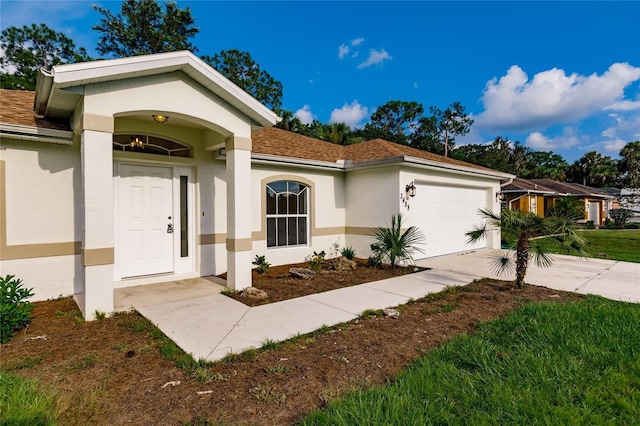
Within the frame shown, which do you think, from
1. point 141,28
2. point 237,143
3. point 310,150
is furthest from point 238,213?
point 141,28

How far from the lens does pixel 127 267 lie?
6473 mm

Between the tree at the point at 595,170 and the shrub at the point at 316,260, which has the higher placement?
the tree at the point at 595,170

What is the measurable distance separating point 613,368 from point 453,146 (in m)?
44.1

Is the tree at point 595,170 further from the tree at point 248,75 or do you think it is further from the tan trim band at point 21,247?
the tan trim band at point 21,247

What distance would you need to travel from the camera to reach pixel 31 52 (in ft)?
72.7

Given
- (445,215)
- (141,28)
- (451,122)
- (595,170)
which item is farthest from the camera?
(451,122)

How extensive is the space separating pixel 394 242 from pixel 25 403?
7.22 metres

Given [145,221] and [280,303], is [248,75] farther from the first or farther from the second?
[280,303]

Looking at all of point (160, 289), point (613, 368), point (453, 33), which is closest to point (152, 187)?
point (160, 289)

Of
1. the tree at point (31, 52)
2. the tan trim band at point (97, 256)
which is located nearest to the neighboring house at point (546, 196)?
the tan trim band at point (97, 256)

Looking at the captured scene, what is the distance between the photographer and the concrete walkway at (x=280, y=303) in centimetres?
410

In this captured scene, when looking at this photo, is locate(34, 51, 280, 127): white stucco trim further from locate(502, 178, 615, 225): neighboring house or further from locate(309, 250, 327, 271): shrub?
locate(502, 178, 615, 225): neighboring house

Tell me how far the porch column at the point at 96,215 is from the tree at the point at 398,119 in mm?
38875

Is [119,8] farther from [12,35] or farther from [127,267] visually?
[127,267]
